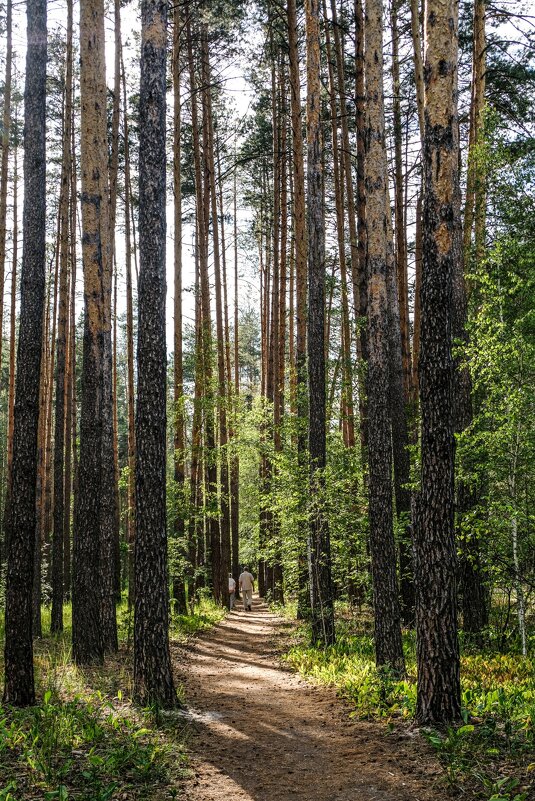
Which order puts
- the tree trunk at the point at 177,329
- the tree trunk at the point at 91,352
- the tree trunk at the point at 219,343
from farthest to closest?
the tree trunk at the point at 219,343, the tree trunk at the point at 177,329, the tree trunk at the point at 91,352

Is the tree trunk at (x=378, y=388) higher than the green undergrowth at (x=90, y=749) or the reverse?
higher

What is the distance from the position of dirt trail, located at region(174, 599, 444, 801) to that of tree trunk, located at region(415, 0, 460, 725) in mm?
735

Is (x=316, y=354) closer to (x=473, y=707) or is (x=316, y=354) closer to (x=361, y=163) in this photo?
(x=361, y=163)

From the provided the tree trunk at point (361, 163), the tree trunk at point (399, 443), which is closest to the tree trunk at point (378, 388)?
the tree trunk at point (361, 163)

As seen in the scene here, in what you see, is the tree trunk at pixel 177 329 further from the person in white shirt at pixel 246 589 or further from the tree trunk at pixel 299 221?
the person in white shirt at pixel 246 589

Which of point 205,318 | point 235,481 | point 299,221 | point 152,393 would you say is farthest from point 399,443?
point 235,481

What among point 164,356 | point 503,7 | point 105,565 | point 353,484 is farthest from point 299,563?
point 503,7

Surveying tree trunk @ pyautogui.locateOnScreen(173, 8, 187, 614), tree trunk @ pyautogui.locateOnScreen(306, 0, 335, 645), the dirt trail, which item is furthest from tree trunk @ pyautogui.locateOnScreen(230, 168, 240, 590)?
the dirt trail

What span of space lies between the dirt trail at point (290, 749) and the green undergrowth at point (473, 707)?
0.69 feet

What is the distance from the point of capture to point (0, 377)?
114ft

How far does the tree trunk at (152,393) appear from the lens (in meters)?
6.83

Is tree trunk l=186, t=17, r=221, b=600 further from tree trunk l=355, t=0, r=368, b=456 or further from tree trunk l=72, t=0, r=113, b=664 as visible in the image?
tree trunk l=72, t=0, r=113, b=664

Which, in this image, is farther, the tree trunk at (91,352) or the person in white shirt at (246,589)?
the person in white shirt at (246,589)

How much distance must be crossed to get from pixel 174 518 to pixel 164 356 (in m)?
8.76
